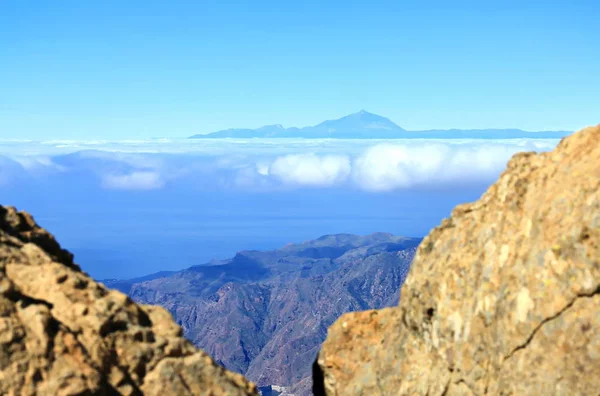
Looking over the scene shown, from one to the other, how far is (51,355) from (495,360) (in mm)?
8468

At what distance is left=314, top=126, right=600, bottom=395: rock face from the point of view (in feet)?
45.8

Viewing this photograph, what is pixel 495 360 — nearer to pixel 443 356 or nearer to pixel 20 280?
pixel 443 356

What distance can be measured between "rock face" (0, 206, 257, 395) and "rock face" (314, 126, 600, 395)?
4097 millimetres

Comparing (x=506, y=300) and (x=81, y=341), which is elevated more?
(x=506, y=300)

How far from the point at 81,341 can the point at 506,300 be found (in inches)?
322

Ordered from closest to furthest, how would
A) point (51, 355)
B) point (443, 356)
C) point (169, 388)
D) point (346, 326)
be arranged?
point (51, 355) < point (169, 388) < point (443, 356) < point (346, 326)

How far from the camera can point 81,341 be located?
44.3 ft

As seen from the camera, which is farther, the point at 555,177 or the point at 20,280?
A: the point at 555,177

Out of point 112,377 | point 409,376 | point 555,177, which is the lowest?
point 409,376

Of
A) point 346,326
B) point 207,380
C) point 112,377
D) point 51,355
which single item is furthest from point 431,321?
point 51,355

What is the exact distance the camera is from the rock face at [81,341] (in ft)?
41.4

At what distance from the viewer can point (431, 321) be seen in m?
16.7

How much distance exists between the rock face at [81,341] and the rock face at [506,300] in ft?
13.4

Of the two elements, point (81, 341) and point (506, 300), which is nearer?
point (81, 341)
